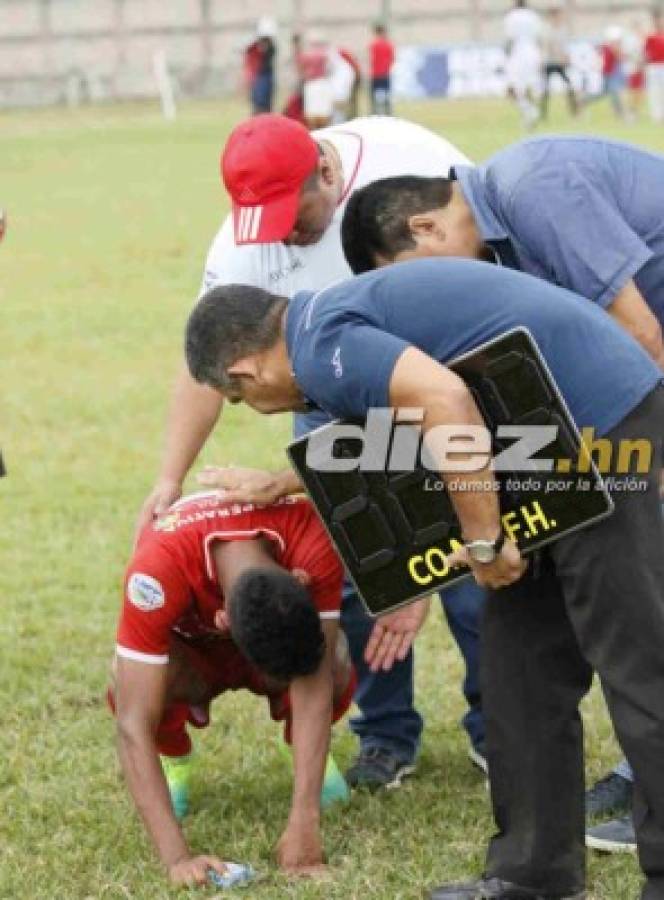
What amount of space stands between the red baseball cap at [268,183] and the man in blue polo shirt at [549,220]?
0.42 meters

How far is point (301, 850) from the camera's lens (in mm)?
4914

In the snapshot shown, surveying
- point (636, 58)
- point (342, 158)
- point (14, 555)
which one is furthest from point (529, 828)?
point (636, 58)

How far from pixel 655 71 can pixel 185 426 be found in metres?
28.3

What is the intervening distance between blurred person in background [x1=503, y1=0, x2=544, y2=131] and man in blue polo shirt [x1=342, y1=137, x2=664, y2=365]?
26.6m

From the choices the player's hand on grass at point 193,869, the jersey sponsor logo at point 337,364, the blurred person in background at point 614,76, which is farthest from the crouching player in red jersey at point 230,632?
the blurred person in background at point 614,76

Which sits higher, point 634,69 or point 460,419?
point 460,419

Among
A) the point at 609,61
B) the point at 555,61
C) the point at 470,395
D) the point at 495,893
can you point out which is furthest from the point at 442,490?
the point at 555,61

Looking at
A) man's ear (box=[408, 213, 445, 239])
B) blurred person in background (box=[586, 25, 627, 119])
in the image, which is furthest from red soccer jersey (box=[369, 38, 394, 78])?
man's ear (box=[408, 213, 445, 239])

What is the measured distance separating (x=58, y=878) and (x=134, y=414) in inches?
238

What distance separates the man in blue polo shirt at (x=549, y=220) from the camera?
→ 4.58 meters

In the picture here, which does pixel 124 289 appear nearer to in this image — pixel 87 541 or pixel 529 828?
pixel 87 541

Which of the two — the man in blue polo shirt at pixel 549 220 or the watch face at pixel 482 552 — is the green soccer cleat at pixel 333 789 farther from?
the man in blue polo shirt at pixel 549 220

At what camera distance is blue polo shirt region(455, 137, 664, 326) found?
4570 mm

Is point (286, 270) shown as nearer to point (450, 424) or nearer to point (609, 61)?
point (450, 424)
